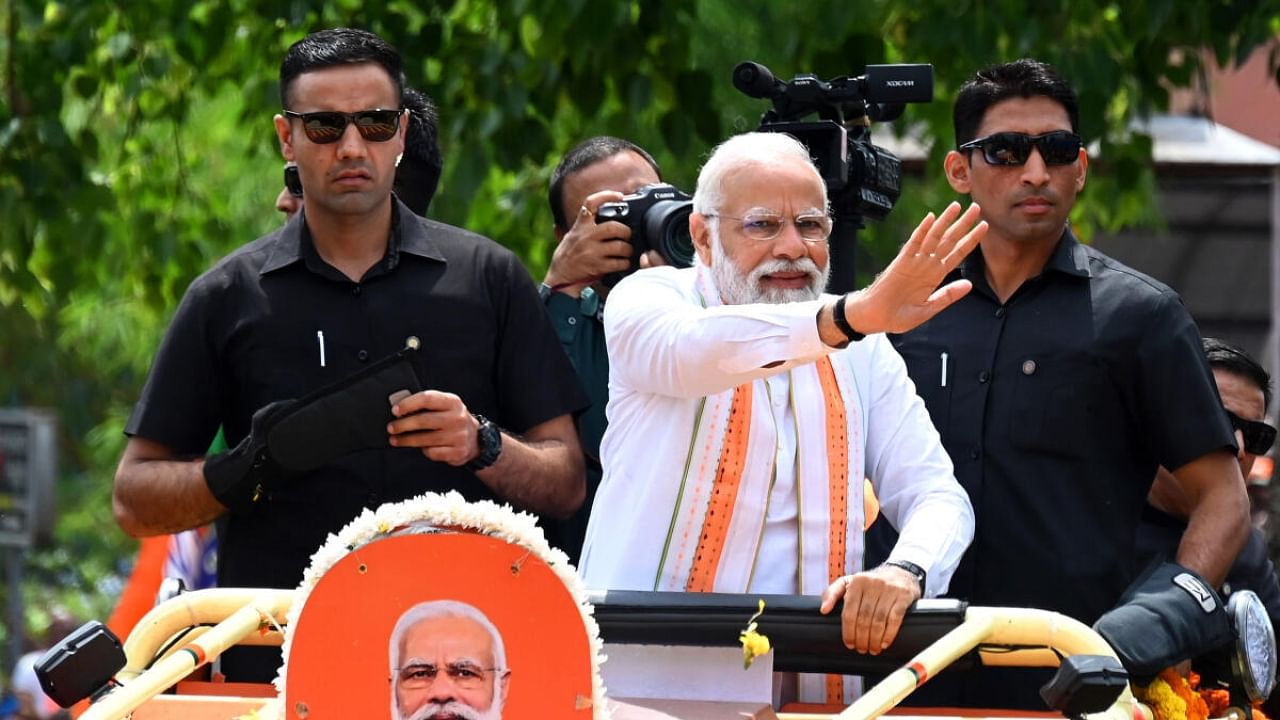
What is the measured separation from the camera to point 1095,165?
10.5 metres

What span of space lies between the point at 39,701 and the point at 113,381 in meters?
7.64

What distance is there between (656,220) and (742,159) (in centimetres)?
85

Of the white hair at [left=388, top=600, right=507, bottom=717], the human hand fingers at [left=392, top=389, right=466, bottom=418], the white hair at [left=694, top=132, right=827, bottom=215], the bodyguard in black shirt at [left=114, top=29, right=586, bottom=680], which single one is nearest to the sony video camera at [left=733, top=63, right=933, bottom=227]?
the white hair at [left=694, top=132, right=827, bottom=215]

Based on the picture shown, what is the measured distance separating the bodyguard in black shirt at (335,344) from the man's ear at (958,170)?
1071 millimetres

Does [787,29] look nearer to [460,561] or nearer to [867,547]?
[867,547]

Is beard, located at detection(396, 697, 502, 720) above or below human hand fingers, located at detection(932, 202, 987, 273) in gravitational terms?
below

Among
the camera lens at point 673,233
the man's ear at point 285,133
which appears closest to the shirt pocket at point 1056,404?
the camera lens at point 673,233

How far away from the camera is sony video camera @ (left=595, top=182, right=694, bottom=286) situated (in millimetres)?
5199

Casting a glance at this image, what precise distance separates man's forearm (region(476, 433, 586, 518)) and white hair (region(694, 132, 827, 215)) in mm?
614

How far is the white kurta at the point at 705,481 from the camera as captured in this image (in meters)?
4.39

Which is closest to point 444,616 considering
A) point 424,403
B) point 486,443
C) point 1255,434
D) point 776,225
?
point 424,403

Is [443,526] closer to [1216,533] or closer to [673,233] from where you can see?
[673,233]

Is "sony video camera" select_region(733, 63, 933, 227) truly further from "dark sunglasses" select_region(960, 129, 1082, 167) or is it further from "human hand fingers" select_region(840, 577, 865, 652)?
"human hand fingers" select_region(840, 577, 865, 652)

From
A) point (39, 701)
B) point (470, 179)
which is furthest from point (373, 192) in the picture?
point (39, 701)
